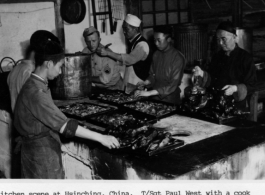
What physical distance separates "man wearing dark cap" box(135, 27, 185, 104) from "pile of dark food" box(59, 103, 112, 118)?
20.6 inches

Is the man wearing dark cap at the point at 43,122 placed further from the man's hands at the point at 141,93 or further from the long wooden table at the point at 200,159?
the man's hands at the point at 141,93

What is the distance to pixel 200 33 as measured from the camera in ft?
19.0

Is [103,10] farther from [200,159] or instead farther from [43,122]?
[200,159]

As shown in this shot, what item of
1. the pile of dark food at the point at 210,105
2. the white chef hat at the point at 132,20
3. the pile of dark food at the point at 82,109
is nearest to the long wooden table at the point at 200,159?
the pile of dark food at the point at 210,105

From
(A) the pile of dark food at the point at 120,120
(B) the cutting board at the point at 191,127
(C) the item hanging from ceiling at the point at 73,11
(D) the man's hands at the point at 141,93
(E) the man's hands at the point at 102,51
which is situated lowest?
(B) the cutting board at the point at 191,127

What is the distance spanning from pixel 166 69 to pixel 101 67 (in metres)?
1.06

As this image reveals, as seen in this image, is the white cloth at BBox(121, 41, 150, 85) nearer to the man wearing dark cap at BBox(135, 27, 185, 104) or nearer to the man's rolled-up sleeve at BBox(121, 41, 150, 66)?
the man's rolled-up sleeve at BBox(121, 41, 150, 66)

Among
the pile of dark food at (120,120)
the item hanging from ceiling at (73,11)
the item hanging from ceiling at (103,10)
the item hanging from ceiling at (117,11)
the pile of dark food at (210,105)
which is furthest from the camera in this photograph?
the item hanging from ceiling at (117,11)

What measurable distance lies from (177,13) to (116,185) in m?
5.40

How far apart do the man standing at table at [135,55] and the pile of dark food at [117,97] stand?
408 millimetres

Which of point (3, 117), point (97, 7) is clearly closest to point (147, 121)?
point (3, 117)

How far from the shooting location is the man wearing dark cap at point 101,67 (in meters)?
4.63

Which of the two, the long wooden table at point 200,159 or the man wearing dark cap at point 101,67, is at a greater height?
the man wearing dark cap at point 101,67

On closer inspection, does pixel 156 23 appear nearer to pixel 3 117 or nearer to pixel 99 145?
pixel 3 117
